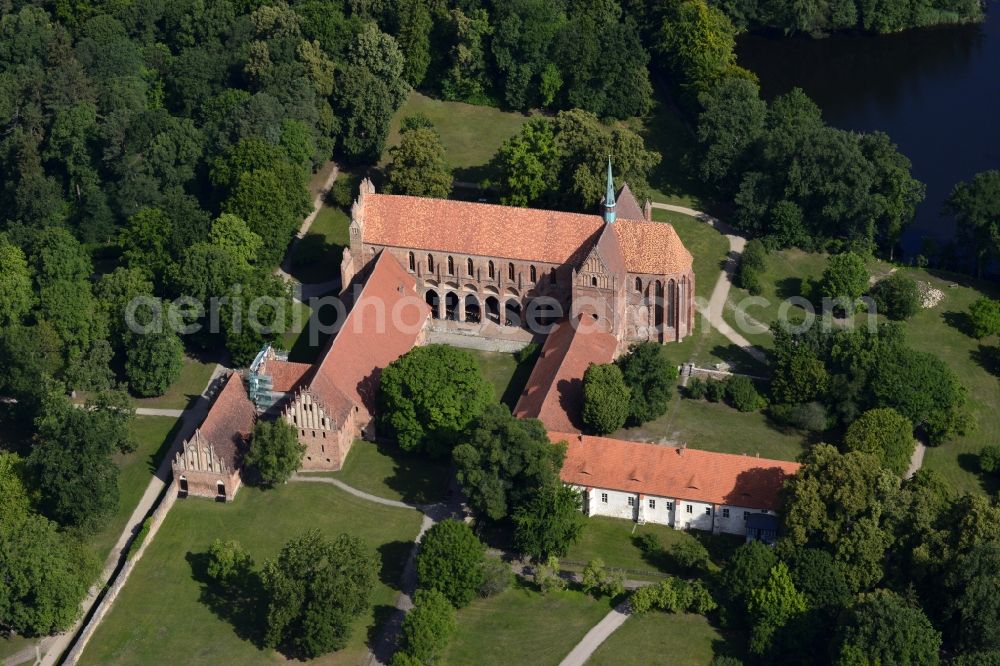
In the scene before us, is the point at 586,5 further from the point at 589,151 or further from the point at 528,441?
the point at 528,441

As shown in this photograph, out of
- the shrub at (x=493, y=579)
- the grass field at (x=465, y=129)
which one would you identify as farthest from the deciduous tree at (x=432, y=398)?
the grass field at (x=465, y=129)

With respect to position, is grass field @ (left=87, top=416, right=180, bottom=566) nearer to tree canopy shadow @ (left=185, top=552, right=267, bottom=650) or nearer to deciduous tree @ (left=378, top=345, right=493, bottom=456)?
tree canopy shadow @ (left=185, top=552, right=267, bottom=650)

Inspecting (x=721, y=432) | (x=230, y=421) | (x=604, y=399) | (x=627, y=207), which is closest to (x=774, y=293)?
(x=627, y=207)

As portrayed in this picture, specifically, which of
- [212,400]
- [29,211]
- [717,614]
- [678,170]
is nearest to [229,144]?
[29,211]

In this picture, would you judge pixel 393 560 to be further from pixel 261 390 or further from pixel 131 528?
pixel 131 528

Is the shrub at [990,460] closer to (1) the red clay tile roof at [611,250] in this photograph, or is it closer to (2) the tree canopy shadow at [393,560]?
(1) the red clay tile roof at [611,250]
